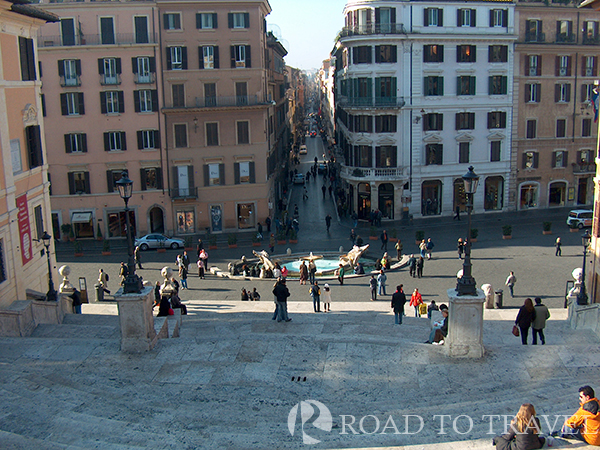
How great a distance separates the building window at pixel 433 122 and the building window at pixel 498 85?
15.8ft

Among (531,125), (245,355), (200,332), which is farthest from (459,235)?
(245,355)

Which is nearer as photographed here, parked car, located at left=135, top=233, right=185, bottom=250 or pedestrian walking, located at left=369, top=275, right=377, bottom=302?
pedestrian walking, located at left=369, top=275, right=377, bottom=302

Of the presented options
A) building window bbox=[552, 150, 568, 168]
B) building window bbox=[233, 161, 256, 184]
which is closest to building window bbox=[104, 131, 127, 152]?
building window bbox=[233, 161, 256, 184]

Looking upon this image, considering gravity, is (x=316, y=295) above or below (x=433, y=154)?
below

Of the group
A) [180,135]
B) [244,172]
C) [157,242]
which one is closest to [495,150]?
[244,172]

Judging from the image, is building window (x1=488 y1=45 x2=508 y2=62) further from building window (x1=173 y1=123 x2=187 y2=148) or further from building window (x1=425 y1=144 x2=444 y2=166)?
building window (x1=173 y1=123 x2=187 y2=148)

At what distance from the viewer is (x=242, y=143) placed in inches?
1891

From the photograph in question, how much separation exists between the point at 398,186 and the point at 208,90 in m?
16.8

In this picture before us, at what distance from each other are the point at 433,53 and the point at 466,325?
39.5 metres

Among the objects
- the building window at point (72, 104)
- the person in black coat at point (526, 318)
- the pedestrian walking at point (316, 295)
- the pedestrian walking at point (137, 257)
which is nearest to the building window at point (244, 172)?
the building window at point (72, 104)

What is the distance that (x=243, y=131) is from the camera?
47.9m

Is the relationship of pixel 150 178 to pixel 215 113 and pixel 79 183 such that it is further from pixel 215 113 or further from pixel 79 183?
pixel 215 113

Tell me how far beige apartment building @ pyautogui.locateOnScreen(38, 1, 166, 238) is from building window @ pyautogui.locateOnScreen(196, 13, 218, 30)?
3037 mm

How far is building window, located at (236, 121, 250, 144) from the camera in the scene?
4781 cm
